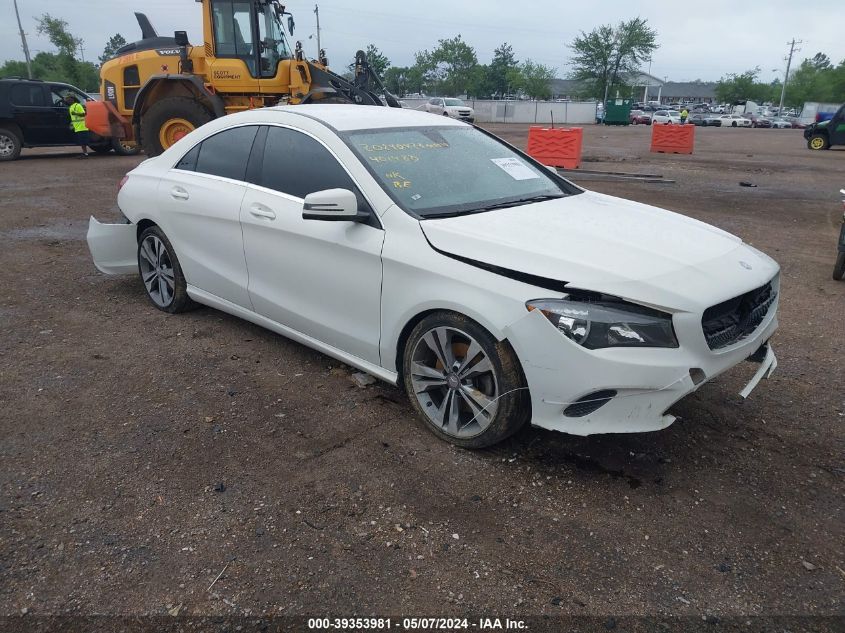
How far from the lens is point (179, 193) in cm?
475

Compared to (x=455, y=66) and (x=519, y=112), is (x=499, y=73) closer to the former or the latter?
(x=455, y=66)

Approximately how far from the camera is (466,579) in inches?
96.7

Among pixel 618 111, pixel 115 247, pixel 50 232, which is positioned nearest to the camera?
pixel 115 247

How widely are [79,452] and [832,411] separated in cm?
416

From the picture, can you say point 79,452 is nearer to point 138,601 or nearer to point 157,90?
point 138,601

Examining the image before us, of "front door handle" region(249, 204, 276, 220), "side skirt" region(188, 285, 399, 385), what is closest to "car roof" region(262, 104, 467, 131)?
"front door handle" region(249, 204, 276, 220)

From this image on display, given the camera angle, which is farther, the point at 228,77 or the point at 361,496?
the point at 228,77

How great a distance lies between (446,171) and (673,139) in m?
20.4

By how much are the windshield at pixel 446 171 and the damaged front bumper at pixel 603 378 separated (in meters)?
1.00

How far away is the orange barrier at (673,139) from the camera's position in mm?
21531

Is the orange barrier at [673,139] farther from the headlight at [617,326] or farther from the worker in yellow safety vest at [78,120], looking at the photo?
the headlight at [617,326]

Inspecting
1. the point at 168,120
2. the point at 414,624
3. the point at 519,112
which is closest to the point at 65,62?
the point at 519,112

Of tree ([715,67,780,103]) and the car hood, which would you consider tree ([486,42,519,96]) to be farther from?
the car hood

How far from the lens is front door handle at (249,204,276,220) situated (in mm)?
4012
